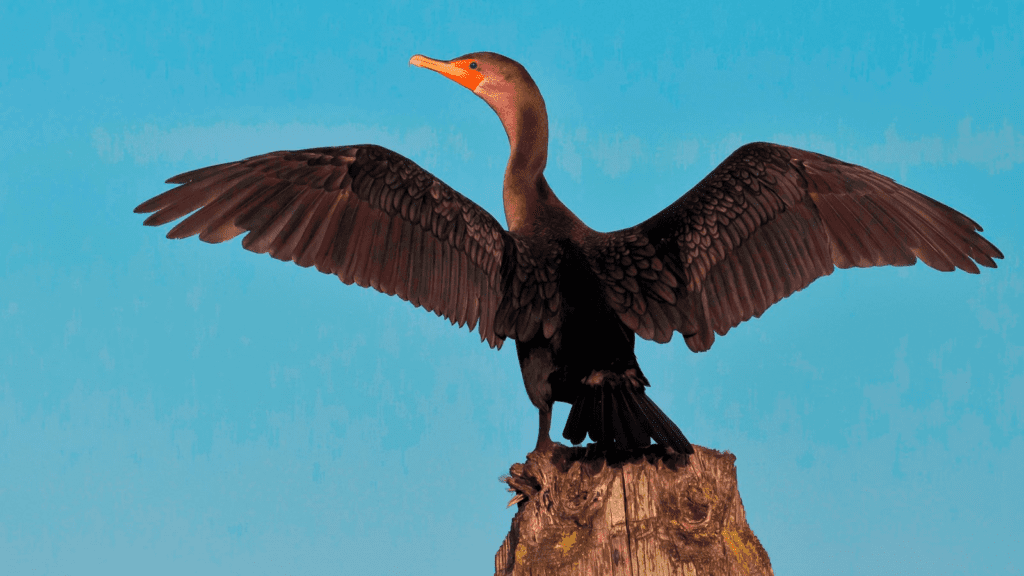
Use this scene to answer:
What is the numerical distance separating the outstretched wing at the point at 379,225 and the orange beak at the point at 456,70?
3.20ft

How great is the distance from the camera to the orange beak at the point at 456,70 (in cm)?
488

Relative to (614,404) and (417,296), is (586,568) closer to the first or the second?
(614,404)

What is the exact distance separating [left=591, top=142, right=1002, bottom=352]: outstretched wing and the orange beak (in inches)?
51.9

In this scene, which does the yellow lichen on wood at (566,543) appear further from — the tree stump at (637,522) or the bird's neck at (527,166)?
the bird's neck at (527,166)

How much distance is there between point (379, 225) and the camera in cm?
413

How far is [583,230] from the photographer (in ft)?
14.3

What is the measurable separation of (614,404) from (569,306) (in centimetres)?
58

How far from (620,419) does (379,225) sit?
61.2 inches

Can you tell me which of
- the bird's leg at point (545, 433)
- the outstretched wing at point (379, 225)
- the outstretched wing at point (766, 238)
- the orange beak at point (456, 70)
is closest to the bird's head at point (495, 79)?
the orange beak at point (456, 70)

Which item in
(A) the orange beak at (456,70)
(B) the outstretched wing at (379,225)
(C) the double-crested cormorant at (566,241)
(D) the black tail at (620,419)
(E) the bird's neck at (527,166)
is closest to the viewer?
(D) the black tail at (620,419)

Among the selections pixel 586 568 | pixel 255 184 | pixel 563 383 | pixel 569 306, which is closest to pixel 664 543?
pixel 586 568

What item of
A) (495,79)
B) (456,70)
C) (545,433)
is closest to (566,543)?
(545,433)

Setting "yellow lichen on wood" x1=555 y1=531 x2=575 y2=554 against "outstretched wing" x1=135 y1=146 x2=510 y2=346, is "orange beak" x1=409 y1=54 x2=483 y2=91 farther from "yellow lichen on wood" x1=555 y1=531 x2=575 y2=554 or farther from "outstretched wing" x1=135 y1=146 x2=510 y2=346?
"yellow lichen on wood" x1=555 y1=531 x2=575 y2=554

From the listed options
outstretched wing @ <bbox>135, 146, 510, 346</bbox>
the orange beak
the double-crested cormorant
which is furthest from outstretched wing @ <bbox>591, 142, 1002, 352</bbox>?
the orange beak
